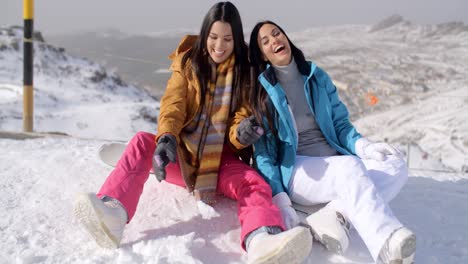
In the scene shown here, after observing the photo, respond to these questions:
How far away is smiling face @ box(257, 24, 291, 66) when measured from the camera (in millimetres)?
1960

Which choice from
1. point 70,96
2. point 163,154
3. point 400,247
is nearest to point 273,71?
point 163,154

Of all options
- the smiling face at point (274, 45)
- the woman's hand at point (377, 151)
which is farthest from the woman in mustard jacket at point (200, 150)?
the woman's hand at point (377, 151)

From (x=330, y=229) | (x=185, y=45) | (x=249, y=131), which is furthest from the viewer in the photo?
(x=185, y=45)

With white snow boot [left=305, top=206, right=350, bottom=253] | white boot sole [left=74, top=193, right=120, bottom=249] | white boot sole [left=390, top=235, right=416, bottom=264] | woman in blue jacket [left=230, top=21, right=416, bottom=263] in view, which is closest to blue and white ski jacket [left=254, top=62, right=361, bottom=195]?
woman in blue jacket [left=230, top=21, right=416, bottom=263]

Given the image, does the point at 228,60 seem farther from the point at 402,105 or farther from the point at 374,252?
the point at 402,105

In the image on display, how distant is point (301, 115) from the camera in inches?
77.9

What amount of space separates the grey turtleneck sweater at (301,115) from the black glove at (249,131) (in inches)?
10.4

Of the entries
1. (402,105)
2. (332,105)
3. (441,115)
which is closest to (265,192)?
(332,105)

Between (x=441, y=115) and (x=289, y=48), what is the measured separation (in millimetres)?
6655

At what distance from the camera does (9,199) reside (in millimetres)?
1968

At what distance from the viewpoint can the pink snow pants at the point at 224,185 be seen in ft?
5.05

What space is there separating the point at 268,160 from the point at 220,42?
558 mm

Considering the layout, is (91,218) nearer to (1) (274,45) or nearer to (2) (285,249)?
(2) (285,249)

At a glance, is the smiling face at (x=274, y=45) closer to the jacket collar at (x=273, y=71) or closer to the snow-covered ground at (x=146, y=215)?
the jacket collar at (x=273, y=71)
